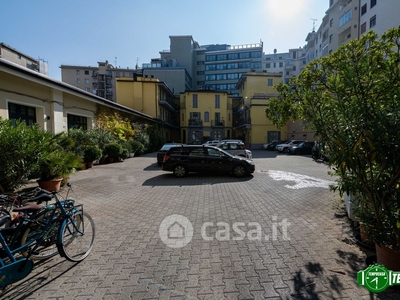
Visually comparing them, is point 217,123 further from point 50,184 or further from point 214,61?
point 214,61

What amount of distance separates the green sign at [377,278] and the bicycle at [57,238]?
3.99 metres

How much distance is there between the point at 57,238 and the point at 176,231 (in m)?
2.05

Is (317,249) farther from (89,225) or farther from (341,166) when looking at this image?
(89,225)

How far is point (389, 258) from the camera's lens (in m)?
2.67

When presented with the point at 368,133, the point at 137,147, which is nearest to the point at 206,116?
the point at 137,147

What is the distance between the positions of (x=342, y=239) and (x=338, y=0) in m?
47.5

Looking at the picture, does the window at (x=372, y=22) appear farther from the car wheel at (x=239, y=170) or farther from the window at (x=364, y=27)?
the car wheel at (x=239, y=170)

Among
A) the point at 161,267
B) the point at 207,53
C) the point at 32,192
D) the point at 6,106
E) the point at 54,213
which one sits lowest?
the point at 161,267

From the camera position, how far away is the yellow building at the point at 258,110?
33875 mm

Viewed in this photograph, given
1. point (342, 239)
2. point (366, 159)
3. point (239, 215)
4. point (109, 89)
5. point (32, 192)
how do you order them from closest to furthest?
point (366, 159), point (32, 192), point (342, 239), point (239, 215), point (109, 89)

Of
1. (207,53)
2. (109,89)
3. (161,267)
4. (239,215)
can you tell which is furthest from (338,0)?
(109,89)

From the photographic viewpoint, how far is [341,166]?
9.34ft

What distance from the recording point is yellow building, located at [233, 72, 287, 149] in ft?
111

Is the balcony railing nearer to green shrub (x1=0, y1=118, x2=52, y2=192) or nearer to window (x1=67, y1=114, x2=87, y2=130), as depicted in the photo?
window (x1=67, y1=114, x2=87, y2=130)
